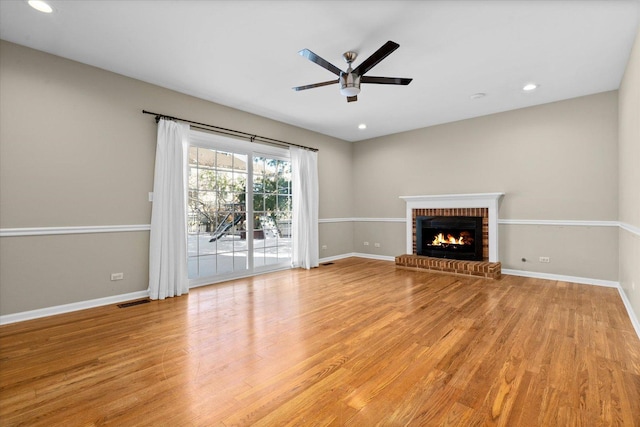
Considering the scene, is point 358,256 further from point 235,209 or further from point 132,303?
point 132,303

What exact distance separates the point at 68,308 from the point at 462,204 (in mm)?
5953

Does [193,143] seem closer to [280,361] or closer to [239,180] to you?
[239,180]

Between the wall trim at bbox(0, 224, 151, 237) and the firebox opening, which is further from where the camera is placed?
the firebox opening

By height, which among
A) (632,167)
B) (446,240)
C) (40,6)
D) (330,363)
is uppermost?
(40,6)

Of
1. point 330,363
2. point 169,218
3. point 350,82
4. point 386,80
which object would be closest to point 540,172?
point 386,80

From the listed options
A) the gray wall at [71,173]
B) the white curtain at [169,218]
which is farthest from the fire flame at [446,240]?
the gray wall at [71,173]

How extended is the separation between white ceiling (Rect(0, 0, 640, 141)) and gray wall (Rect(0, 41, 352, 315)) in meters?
0.28

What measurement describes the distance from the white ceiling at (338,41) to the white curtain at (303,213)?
5.06ft

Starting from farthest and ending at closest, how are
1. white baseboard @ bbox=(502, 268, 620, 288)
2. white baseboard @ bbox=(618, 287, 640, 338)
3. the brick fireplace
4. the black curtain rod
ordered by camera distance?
the brick fireplace, white baseboard @ bbox=(502, 268, 620, 288), the black curtain rod, white baseboard @ bbox=(618, 287, 640, 338)

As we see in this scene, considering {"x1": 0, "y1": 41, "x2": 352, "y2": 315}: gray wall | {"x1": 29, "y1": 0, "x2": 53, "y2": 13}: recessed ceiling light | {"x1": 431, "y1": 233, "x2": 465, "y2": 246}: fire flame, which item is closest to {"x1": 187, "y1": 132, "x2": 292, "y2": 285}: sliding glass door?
{"x1": 0, "y1": 41, "x2": 352, "y2": 315}: gray wall

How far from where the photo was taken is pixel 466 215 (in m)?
5.35

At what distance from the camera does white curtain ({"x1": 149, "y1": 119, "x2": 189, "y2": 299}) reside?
379cm

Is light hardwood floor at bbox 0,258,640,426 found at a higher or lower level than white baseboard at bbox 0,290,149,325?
lower

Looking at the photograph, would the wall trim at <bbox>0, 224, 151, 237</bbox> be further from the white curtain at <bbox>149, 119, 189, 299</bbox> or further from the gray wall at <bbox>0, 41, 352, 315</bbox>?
the white curtain at <bbox>149, 119, 189, 299</bbox>
